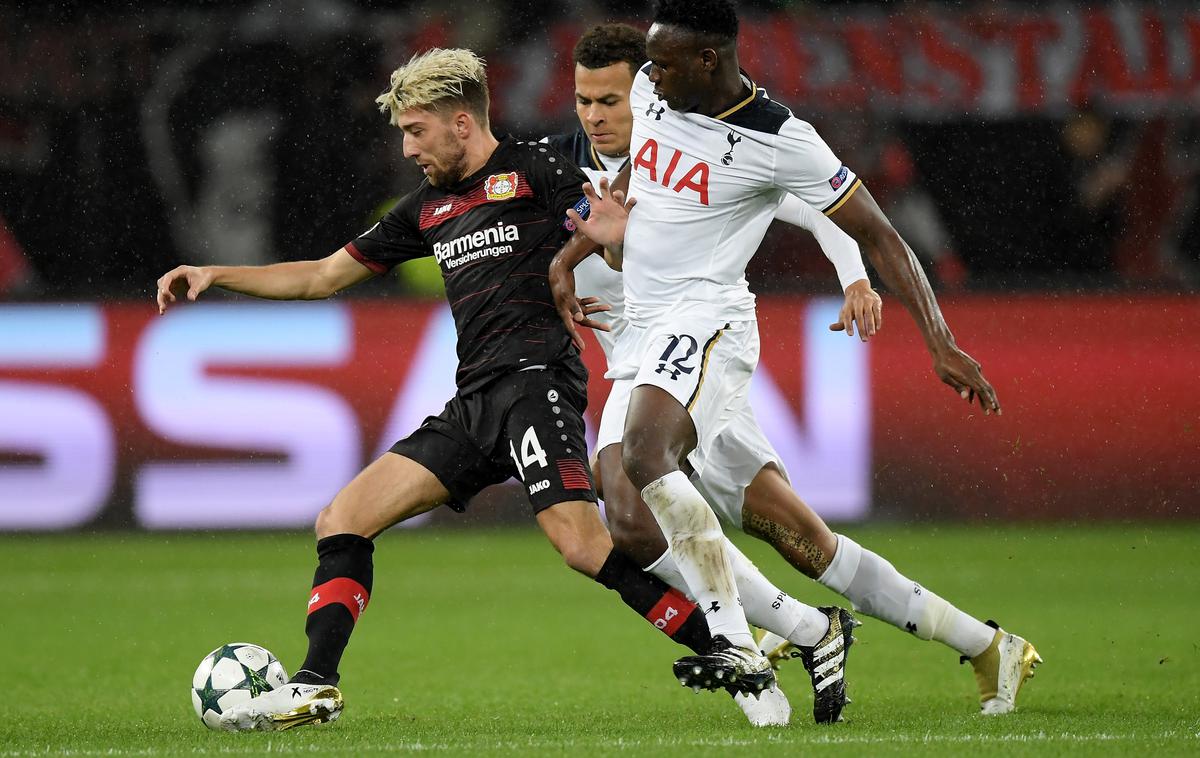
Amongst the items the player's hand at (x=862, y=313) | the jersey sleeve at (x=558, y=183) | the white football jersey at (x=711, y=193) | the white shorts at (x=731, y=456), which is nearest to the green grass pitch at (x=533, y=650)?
the white shorts at (x=731, y=456)

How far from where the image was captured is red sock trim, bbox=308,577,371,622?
4992 millimetres

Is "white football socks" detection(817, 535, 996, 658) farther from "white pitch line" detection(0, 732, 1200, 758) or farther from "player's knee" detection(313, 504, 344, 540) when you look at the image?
"player's knee" detection(313, 504, 344, 540)

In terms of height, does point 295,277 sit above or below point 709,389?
above

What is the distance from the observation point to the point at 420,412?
33.9 feet

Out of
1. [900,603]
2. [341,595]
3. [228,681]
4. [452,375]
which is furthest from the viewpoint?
[452,375]

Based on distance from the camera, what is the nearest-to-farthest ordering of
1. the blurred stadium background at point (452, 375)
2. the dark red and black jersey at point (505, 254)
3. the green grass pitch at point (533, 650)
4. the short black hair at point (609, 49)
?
1. the green grass pitch at point (533, 650)
2. the dark red and black jersey at point (505, 254)
3. the short black hair at point (609, 49)
4. the blurred stadium background at point (452, 375)

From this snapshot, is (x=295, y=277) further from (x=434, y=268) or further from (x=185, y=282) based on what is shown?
(x=434, y=268)

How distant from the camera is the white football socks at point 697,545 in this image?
14.9 ft

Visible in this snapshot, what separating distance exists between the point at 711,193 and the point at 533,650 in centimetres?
268

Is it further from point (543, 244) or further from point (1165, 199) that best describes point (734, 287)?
point (1165, 199)

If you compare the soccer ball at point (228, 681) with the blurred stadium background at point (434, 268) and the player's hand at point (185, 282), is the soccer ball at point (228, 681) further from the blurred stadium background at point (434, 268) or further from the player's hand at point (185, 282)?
the blurred stadium background at point (434, 268)

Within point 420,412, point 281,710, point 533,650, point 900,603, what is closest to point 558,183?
point 900,603

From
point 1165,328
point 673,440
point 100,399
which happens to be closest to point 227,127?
point 100,399

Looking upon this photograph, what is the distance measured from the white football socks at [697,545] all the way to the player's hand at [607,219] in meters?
0.81
